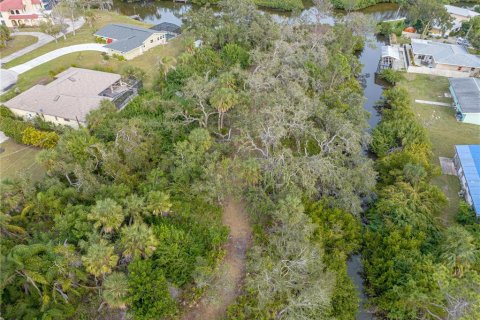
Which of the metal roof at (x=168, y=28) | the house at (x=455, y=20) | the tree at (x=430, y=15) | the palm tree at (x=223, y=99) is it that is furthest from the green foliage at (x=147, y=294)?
the house at (x=455, y=20)

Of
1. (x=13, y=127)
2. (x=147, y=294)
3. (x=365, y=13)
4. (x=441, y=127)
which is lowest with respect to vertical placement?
(x=441, y=127)

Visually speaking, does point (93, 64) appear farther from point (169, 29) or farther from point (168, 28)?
point (168, 28)

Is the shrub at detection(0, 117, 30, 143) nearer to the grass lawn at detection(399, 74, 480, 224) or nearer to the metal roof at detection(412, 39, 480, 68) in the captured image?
the grass lawn at detection(399, 74, 480, 224)

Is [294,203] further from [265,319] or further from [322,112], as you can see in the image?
[322,112]

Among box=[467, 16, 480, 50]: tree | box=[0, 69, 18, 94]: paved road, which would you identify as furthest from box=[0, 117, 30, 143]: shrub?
box=[467, 16, 480, 50]: tree

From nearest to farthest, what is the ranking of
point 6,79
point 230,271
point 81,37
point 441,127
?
1. point 230,271
2. point 441,127
3. point 6,79
4. point 81,37

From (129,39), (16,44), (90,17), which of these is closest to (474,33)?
(129,39)

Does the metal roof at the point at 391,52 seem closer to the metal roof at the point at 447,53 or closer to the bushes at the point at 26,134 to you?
the metal roof at the point at 447,53

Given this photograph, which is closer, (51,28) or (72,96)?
(72,96)
